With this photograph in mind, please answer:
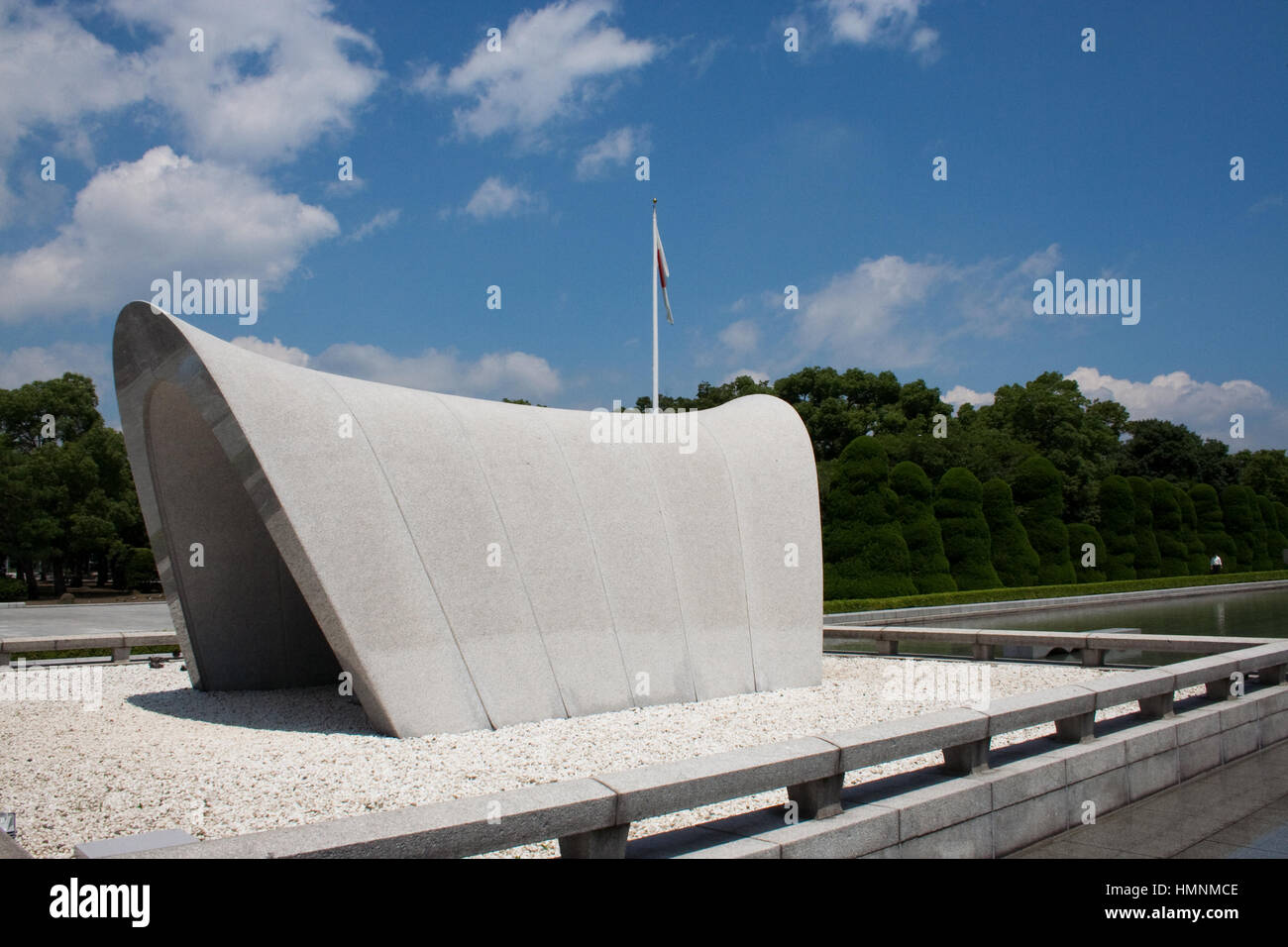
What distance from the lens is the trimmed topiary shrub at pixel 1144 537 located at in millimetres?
42406

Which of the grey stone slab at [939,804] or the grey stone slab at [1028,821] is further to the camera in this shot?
the grey stone slab at [1028,821]

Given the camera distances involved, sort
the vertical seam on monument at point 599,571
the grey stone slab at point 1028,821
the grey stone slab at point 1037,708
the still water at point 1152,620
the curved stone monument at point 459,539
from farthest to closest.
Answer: the still water at point 1152,620 < the vertical seam on monument at point 599,571 < the curved stone monument at point 459,539 < the grey stone slab at point 1037,708 < the grey stone slab at point 1028,821

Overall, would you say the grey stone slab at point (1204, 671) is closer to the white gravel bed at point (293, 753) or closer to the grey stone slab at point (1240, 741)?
the grey stone slab at point (1240, 741)

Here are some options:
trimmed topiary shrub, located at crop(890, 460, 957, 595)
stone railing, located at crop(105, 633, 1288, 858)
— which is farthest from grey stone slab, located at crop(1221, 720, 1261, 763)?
trimmed topiary shrub, located at crop(890, 460, 957, 595)

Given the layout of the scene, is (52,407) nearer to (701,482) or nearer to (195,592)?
(195,592)

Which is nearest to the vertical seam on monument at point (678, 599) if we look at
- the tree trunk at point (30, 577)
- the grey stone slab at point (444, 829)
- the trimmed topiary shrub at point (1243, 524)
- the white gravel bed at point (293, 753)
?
the white gravel bed at point (293, 753)

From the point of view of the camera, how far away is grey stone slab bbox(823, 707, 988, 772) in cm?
507

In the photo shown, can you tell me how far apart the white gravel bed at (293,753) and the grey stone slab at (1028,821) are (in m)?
1.52

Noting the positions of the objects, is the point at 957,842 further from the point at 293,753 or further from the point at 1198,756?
the point at 293,753

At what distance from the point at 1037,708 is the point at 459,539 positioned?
18.8 feet

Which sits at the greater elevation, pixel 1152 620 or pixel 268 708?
pixel 268 708

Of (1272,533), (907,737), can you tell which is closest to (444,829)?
(907,737)

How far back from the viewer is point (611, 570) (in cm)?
1069

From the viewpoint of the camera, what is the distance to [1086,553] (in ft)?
128
